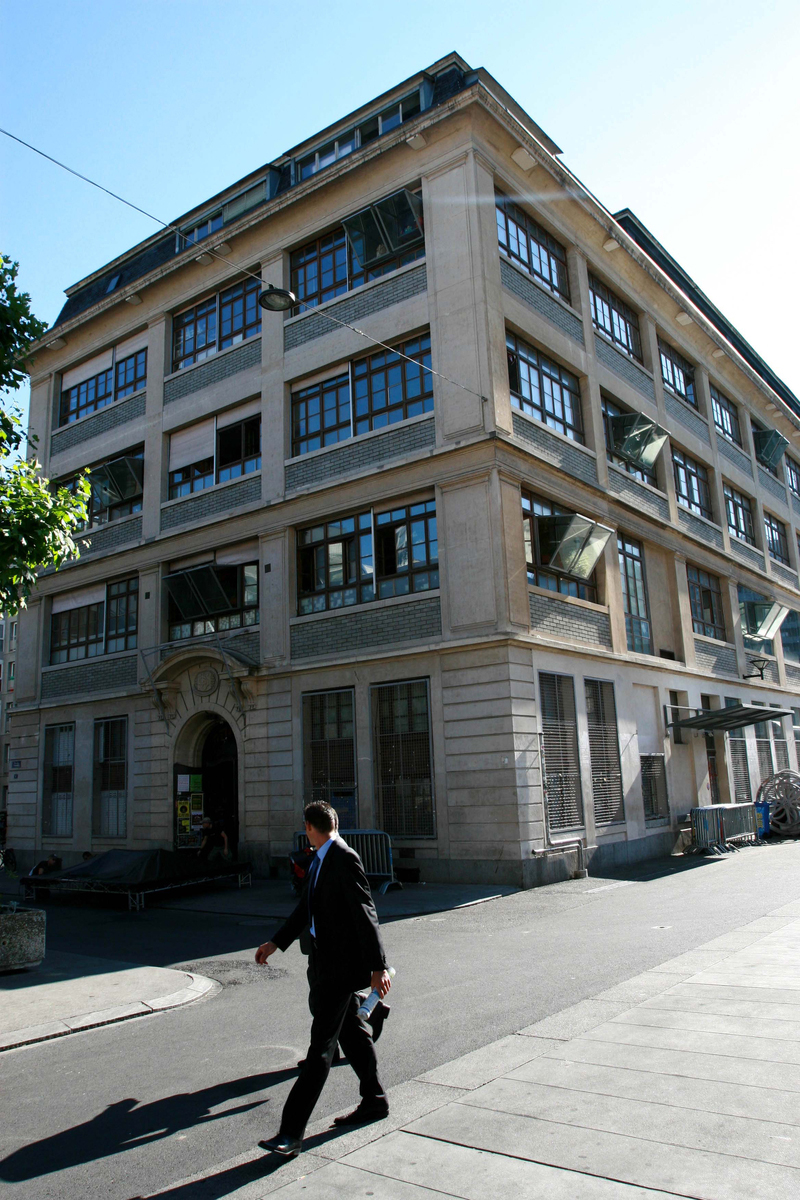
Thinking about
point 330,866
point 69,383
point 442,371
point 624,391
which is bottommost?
point 330,866

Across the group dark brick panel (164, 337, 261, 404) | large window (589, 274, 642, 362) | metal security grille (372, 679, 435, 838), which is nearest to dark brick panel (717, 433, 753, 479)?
large window (589, 274, 642, 362)

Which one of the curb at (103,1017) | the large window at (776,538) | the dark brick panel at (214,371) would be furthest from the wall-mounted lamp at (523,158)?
the large window at (776,538)

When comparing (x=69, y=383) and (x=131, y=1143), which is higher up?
(x=69, y=383)

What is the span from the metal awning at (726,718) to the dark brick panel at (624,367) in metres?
9.06

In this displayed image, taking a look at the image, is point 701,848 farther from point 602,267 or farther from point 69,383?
point 69,383

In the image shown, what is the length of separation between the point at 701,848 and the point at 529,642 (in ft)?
26.5

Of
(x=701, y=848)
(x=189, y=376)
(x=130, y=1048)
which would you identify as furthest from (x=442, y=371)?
(x=130, y=1048)

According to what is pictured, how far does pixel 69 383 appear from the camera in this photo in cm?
2808

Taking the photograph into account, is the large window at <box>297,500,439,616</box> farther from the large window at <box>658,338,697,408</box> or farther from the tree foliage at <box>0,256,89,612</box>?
the large window at <box>658,338,697,408</box>

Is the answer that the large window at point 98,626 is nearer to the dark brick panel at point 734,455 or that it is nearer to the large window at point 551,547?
the large window at point 551,547

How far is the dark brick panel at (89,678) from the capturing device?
23536 mm

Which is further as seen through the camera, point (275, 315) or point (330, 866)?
point (275, 315)

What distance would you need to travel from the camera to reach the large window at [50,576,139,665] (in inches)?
949

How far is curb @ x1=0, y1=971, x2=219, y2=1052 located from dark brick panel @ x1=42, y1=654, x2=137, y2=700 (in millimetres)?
15524
